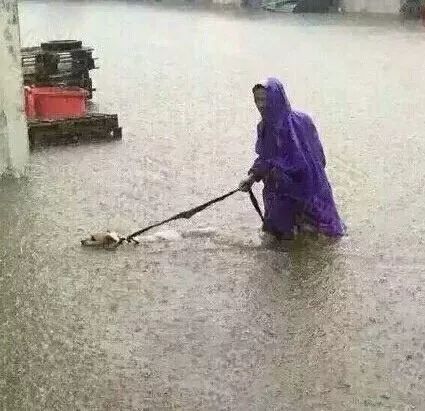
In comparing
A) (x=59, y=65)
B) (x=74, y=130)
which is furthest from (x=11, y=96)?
(x=59, y=65)

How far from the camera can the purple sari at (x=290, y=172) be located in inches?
130

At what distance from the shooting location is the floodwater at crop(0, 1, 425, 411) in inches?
94.0

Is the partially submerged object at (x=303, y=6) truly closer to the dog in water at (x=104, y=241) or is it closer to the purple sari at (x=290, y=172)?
the purple sari at (x=290, y=172)

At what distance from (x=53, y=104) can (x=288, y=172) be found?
2299 millimetres

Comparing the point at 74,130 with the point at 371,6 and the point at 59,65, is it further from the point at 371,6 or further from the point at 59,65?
the point at 371,6

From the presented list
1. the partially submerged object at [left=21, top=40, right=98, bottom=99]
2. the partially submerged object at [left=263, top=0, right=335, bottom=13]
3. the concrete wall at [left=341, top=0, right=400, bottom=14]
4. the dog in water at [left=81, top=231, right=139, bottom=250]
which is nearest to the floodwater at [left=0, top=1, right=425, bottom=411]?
the dog in water at [left=81, top=231, right=139, bottom=250]

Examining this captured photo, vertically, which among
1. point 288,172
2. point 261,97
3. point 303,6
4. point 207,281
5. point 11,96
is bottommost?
point 207,281

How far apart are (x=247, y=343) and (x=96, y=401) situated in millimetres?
550

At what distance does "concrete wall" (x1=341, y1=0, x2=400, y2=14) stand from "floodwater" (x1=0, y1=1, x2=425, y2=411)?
7273 millimetres

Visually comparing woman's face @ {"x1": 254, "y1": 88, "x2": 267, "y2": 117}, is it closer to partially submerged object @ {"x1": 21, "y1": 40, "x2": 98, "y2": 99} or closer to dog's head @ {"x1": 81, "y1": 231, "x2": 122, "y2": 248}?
dog's head @ {"x1": 81, "y1": 231, "x2": 122, "y2": 248}

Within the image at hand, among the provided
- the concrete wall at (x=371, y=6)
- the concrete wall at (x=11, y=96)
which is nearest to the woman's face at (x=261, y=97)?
the concrete wall at (x=11, y=96)

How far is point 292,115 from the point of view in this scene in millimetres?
3352

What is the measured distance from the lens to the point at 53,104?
5.14 metres

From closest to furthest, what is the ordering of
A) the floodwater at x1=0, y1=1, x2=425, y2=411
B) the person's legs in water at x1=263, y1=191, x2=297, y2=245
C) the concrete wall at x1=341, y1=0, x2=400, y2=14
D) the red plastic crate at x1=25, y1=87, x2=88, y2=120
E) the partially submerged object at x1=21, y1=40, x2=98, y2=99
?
the floodwater at x1=0, y1=1, x2=425, y2=411, the person's legs in water at x1=263, y1=191, x2=297, y2=245, the red plastic crate at x1=25, y1=87, x2=88, y2=120, the partially submerged object at x1=21, y1=40, x2=98, y2=99, the concrete wall at x1=341, y1=0, x2=400, y2=14
